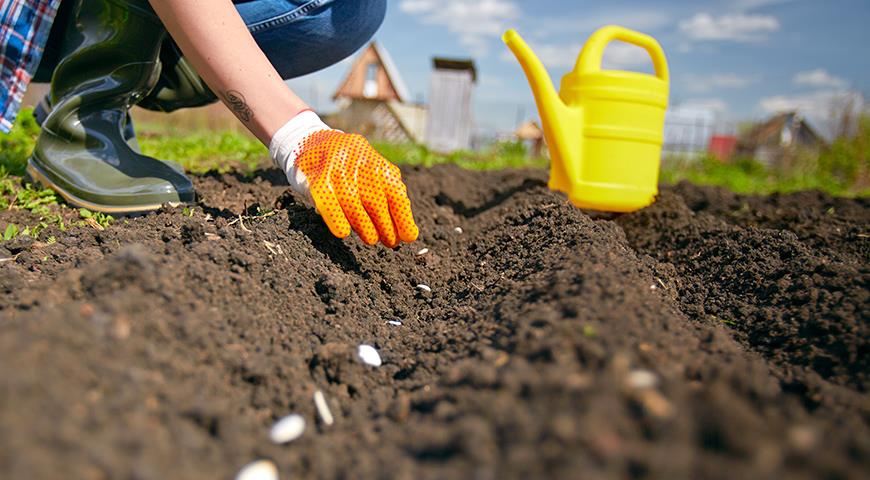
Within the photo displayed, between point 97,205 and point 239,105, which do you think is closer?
point 239,105

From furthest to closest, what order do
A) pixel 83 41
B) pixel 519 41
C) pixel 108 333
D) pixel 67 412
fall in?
pixel 519 41, pixel 83 41, pixel 108 333, pixel 67 412

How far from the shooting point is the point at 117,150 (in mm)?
2213

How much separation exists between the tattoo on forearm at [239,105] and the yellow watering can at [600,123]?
1468 mm

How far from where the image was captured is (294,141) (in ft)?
5.58

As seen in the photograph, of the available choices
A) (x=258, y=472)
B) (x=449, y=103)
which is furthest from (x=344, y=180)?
(x=449, y=103)

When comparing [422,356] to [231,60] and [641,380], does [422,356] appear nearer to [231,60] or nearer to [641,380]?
[641,380]

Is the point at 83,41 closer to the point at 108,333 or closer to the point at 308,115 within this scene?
the point at 308,115

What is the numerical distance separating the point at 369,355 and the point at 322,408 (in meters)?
0.21

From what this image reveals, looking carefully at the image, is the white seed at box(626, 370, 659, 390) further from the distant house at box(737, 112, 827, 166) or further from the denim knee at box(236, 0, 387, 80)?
the distant house at box(737, 112, 827, 166)

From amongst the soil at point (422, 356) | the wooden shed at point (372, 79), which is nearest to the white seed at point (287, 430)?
the soil at point (422, 356)

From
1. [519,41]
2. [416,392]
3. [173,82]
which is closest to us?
[416,392]

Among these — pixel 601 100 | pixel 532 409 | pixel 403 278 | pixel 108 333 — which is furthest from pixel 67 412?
pixel 601 100

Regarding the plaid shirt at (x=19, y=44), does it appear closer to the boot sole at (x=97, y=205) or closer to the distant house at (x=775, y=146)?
the boot sole at (x=97, y=205)

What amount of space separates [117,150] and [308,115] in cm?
99
